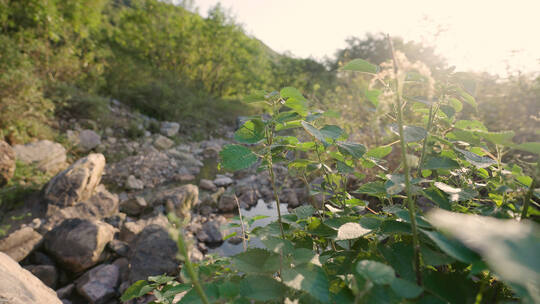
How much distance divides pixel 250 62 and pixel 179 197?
12.7m

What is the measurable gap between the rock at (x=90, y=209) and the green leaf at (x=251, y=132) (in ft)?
11.1

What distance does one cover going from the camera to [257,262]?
1.91ft

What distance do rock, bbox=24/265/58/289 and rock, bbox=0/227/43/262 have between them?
0.57ft

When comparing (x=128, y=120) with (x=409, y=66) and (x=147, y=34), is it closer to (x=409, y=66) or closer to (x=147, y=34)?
(x=147, y=34)

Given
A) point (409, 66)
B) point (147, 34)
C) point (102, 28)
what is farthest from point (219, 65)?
point (409, 66)

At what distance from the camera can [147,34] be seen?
12.1 meters

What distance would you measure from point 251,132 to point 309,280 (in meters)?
0.40

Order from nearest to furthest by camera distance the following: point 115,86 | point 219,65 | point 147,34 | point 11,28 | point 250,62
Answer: point 11,28 → point 115,86 → point 147,34 → point 219,65 → point 250,62

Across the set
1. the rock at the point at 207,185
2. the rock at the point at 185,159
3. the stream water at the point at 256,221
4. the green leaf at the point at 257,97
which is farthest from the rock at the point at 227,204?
the green leaf at the point at 257,97

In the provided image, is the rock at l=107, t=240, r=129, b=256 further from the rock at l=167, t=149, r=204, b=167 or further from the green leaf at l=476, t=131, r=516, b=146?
the rock at l=167, t=149, r=204, b=167

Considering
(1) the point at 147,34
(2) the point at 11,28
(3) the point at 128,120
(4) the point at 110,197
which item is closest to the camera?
(4) the point at 110,197

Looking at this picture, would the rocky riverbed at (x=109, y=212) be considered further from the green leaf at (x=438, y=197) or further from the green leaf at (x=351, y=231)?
the green leaf at (x=438, y=197)

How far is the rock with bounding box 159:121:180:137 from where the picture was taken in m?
7.68

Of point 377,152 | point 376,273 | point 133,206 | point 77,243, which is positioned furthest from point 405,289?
point 133,206
